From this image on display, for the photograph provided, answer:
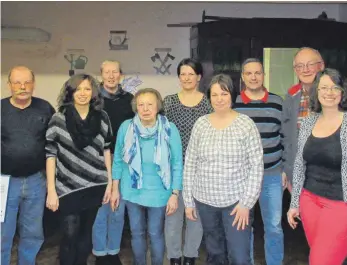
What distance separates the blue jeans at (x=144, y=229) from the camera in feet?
7.40

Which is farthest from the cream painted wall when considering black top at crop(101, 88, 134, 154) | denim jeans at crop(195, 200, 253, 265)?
denim jeans at crop(195, 200, 253, 265)

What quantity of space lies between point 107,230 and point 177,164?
64 centimetres

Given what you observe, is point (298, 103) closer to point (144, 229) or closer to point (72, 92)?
point (144, 229)

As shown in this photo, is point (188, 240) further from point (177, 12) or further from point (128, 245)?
point (177, 12)

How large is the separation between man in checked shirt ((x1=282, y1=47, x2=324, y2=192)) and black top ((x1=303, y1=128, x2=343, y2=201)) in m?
0.42

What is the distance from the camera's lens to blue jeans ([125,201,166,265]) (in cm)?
226

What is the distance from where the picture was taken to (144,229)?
2293 mm

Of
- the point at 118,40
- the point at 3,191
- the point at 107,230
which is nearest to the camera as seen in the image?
the point at 3,191

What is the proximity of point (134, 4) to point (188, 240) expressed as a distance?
91.7 inches

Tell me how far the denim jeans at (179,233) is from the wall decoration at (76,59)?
2055mm

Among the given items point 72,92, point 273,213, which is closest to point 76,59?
point 72,92

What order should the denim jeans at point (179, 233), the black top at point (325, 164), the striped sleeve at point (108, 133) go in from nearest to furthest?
1. the black top at point (325, 164)
2. the striped sleeve at point (108, 133)
3. the denim jeans at point (179, 233)

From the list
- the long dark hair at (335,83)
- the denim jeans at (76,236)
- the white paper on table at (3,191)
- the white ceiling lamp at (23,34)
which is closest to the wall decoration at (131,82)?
the white ceiling lamp at (23,34)

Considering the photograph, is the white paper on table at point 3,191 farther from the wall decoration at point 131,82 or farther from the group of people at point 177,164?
the wall decoration at point 131,82
